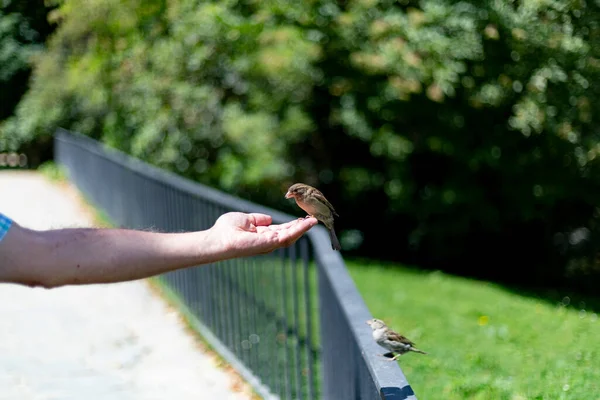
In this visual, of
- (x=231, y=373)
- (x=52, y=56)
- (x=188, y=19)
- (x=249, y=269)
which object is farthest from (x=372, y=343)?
(x=188, y=19)

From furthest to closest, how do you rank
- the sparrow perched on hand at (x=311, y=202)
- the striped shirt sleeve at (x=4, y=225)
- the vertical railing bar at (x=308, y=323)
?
the vertical railing bar at (x=308, y=323)
the sparrow perched on hand at (x=311, y=202)
the striped shirt sleeve at (x=4, y=225)

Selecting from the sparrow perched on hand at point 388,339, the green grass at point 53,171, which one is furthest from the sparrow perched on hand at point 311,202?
the green grass at point 53,171

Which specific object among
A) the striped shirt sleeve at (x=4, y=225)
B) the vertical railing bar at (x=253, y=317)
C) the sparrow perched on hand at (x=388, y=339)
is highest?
the striped shirt sleeve at (x=4, y=225)

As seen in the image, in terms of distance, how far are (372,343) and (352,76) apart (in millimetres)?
10335

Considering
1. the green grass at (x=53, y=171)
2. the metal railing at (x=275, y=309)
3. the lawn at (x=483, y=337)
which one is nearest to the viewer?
the metal railing at (x=275, y=309)

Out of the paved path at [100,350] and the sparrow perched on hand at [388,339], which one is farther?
the paved path at [100,350]

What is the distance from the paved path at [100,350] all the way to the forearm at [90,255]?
3505 millimetres

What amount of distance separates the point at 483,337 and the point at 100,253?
614cm

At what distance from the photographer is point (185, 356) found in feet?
24.1

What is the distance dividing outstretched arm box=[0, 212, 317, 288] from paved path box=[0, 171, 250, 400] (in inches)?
135

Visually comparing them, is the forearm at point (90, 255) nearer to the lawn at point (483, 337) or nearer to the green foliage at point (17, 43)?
the lawn at point (483, 337)

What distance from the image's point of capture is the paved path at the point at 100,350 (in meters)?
6.47

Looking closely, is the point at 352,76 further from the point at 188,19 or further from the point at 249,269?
the point at 249,269

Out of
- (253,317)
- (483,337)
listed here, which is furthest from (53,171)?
(253,317)
